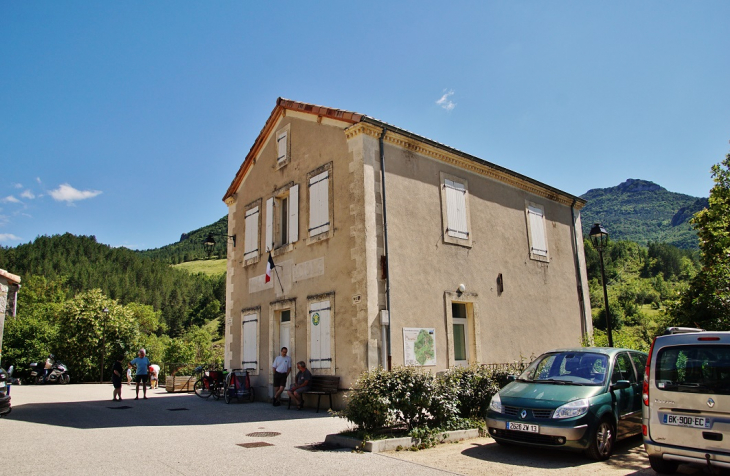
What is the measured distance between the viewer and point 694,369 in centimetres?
573

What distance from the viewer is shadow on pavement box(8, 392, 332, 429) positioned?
1064cm

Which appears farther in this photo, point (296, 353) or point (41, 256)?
point (41, 256)

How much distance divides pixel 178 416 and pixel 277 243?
5.64 meters

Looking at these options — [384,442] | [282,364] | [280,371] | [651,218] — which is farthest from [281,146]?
[651,218]

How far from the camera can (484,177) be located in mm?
15859

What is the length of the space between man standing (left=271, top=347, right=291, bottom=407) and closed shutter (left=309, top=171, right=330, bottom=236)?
3.25 meters

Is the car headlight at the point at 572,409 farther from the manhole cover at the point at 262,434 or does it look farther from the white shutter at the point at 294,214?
the white shutter at the point at 294,214

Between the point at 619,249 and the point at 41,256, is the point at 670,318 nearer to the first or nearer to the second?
the point at 619,249

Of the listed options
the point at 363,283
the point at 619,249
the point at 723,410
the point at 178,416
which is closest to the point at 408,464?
the point at 723,410

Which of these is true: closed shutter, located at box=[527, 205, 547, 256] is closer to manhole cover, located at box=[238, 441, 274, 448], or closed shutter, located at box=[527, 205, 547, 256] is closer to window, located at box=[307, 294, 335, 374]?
window, located at box=[307, 294, 335, 374]

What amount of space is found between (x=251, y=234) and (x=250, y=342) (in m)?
3.41

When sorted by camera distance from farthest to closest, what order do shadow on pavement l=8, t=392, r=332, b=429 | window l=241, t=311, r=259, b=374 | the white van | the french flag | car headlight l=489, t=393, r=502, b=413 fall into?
window l=241, t=311, r=259, b=374
the french flag
shadow on pavement l=8, t=392, r=332, b=429
car headlight l=489, t=393, r=502, b=413
the white van

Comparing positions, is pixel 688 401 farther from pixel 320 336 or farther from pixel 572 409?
pixel 320 336

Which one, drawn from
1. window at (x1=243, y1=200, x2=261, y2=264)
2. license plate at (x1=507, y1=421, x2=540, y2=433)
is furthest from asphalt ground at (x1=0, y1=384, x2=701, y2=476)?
window at (x1=243, y1=200, x2=261, y2=264)
